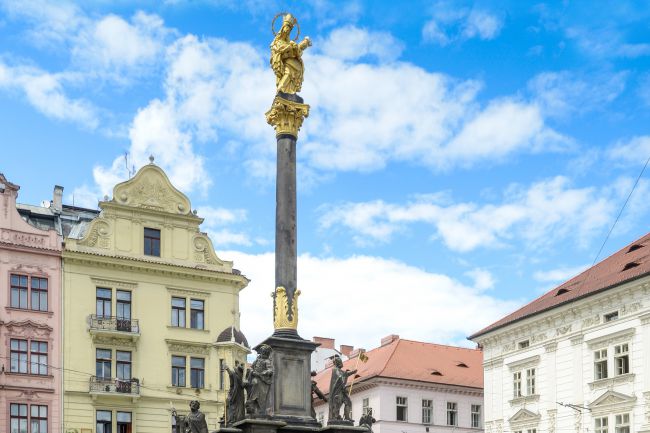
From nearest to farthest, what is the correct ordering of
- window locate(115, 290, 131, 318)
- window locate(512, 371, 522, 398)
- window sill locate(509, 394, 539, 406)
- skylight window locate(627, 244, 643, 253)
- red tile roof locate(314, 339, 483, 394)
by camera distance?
1. skylight window locate(627, 244, 643, 253)
2. window locate(115, 290, 131, 318)
3. window sill locate(509, 394, 539, 406)
4. window locate(512, 371, 522, 398)
5. red tile roof locate(314, 339, 483, 394)

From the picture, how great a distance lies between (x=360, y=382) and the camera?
52.2 metres

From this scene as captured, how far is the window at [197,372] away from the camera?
131 ft

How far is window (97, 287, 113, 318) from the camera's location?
1534 inches

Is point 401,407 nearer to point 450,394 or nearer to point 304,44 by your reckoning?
point 450,394

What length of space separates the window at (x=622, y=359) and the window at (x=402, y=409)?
17.6 meters

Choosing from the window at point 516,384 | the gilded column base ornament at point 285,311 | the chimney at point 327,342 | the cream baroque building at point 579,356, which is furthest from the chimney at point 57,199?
the chimney at point 327,342

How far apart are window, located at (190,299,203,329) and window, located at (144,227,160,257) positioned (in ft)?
7.85

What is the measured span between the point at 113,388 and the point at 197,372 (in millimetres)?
3484

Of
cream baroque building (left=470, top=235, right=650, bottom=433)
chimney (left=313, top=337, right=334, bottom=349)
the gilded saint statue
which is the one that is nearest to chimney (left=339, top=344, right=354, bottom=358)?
chimney (left=313, top=337, right=334, bottom=349)

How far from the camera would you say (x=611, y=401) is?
35.4 meters

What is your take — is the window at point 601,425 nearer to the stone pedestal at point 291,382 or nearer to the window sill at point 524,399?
the window sill at point 524,399

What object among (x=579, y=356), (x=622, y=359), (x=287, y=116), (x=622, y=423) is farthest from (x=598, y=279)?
(x=287, y=116)

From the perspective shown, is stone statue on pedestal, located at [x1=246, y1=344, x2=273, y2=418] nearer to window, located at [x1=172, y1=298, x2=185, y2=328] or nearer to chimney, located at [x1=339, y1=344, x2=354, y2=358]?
window, located at [x1=172, y1=298, x2=185, y2=328]

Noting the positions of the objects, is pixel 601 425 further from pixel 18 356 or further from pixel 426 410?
pixel 18 356
